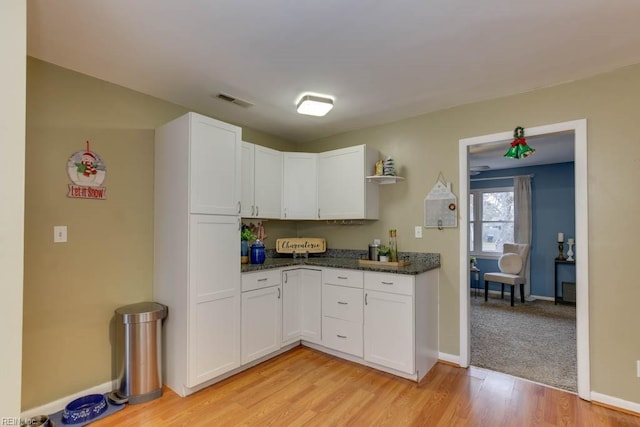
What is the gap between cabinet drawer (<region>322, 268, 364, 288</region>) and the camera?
3.06 m

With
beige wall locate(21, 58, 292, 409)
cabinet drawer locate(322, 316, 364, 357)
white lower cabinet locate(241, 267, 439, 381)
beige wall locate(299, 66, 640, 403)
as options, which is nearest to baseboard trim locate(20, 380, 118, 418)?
beige wall locate(21, 58, 292, 409)

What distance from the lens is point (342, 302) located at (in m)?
3.16

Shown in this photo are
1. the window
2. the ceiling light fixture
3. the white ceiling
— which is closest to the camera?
the white ceiling

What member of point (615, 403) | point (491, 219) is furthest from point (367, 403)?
point (491, 219)

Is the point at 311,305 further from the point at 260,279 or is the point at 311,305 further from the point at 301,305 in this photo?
the point at 260,279

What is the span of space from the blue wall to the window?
0.46m

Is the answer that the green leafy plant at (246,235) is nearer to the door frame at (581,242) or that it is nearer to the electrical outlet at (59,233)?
the electrical outlet at (59,233)

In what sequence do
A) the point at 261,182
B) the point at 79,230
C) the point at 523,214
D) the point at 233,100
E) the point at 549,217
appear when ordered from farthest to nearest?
1. the point at 523,214
2. the point at 549,217
3. the point at 261,182
4. the point at 233,100
5. the point at 79,230

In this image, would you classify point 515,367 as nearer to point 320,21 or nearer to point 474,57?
point 474,57

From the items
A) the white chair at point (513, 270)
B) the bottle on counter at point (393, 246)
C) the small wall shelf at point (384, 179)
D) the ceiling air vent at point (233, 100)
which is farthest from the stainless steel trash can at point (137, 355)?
the white chair at point (513, 270)

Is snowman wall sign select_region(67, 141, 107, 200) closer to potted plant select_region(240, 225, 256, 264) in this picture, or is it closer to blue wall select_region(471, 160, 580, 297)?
potted plant select_region(240, 225, 256, 264)

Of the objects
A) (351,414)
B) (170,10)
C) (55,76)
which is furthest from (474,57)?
(55,76)

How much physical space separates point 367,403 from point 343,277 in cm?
111

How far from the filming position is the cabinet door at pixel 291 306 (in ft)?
10.8
